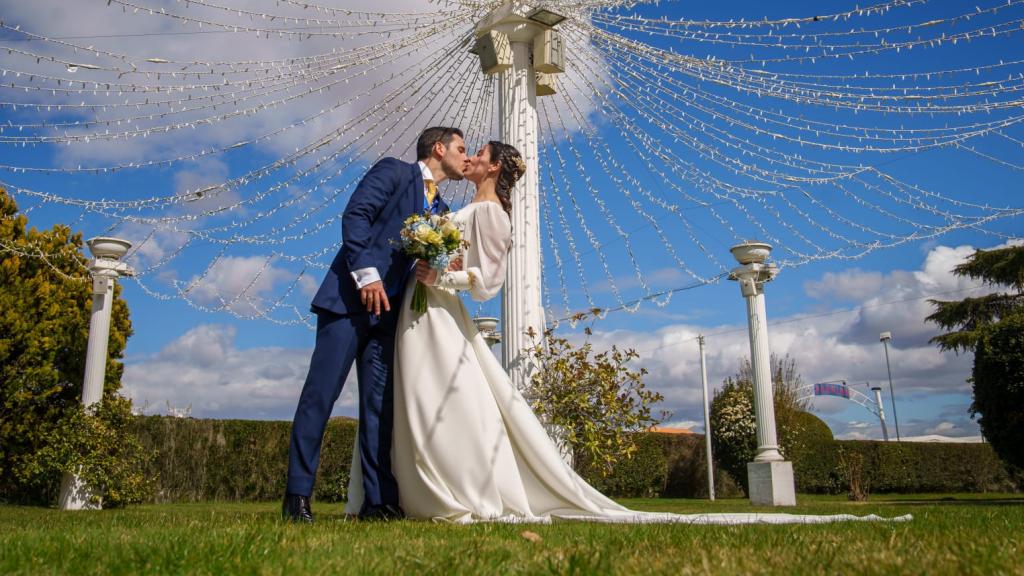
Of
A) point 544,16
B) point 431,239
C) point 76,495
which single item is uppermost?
point 544,16

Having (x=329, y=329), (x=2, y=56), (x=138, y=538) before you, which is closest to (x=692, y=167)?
(x=329, y=329)

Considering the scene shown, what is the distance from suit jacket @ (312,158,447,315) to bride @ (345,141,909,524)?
7.9 inches

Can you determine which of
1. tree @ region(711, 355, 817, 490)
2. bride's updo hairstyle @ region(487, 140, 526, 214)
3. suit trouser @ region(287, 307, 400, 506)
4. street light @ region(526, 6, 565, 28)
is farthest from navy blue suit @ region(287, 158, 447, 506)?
tree @ region(711, 355, 817, 490)

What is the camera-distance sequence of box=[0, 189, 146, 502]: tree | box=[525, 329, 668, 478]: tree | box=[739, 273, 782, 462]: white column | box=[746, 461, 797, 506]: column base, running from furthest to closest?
box=[739, 273, 782, 462]: white column
box=[746, 461, 797, 506]: column base
box=[0, 189, 146, 502]: tree
box=[525, 329, 668, 478]: tree

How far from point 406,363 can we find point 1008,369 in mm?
8660

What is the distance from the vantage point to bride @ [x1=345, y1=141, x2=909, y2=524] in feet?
11.1

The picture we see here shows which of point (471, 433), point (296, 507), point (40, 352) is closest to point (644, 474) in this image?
point (40, 352)

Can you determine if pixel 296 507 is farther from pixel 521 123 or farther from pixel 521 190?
pixel 521 123

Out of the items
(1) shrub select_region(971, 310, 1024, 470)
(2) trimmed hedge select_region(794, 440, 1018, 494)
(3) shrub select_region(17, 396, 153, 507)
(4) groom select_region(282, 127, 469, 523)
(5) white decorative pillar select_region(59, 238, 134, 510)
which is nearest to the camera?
(4) groom select_region(282, 127, 469, 523)

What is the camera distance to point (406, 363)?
138 inches

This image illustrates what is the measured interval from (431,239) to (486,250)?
0.43 meters

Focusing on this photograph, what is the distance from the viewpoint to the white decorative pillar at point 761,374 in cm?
937

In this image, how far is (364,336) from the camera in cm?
357

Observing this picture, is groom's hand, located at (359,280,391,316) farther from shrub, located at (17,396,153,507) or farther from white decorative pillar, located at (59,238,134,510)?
white decorative pillar, located at (59,238,134,510)
